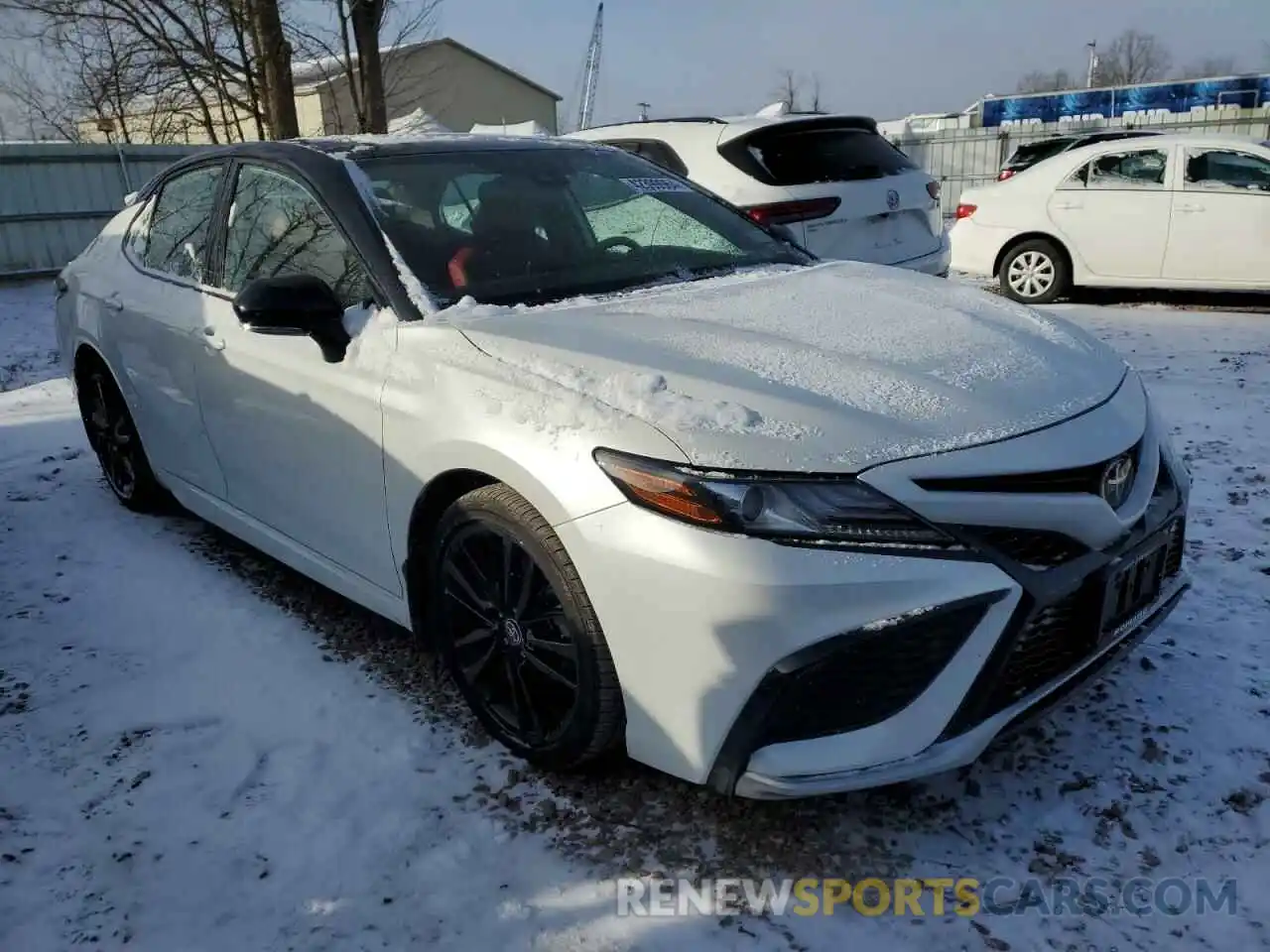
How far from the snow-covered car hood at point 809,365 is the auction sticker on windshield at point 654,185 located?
0.72 meters

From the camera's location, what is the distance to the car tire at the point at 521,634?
7.35ft

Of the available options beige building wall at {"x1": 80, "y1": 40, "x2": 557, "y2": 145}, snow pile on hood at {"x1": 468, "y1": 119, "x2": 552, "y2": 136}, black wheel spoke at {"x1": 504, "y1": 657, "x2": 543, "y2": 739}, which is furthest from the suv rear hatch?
beige building wall at {"x1": 80, "y1": 40, "x2": 557, "y2": 145}

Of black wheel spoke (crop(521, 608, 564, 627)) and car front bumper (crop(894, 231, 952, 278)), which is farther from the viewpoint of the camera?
car front bumper (crop(894, 231, 952, 278))

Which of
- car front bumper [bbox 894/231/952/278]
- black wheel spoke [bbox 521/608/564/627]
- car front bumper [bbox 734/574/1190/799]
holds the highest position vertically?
car front bumper [bbox 894/231/952/278]

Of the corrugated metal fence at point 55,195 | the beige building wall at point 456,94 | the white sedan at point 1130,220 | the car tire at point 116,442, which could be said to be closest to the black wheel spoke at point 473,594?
the car tire at point 116,442

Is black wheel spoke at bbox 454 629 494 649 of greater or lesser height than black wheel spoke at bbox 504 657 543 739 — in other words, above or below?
above

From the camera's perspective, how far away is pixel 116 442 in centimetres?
446

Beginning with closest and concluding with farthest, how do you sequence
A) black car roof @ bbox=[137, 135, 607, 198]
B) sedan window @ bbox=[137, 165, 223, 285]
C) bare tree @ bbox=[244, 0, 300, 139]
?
1. black car roof @ bbox=[137, 135, 607, 198]
2. sedan window @ bbox=[137, 165, 223, 285]
3. bare tree @ bbox=[244, 0, 300, 139]

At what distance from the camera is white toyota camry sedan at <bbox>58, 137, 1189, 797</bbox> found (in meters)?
1.97

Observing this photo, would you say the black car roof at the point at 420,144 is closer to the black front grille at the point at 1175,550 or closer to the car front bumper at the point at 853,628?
the car front bumper at the point at 853,628

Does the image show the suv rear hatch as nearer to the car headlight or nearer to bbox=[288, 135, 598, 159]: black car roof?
bbox=[288, 135, 598, 159]: black car roof

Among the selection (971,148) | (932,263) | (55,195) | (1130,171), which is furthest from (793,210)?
(971,148)

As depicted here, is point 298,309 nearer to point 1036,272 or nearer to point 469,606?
point 469,606

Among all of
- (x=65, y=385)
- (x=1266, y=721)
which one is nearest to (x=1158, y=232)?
(x=1266, y=721)
